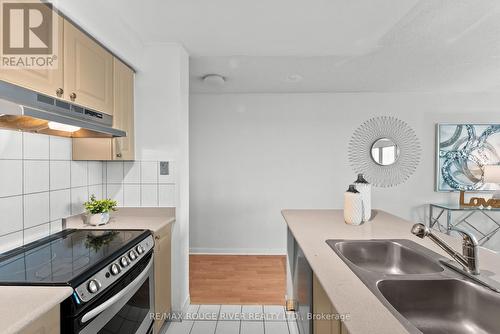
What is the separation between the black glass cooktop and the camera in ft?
3.73


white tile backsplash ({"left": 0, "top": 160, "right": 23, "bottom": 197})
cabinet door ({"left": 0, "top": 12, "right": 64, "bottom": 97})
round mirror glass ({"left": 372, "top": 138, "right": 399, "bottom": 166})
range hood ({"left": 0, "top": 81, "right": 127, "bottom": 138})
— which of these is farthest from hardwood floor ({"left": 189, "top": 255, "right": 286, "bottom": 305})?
cabinet door ({"left": 0, "top": 12, "right": 64, "bottom": 97})

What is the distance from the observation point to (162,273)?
206 centimetres

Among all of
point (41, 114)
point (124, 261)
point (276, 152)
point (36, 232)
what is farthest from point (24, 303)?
point (276, 152)

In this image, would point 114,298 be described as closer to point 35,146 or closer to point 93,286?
point 93,286

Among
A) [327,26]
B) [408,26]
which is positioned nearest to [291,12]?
[327,26]

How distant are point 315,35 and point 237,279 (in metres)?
2.59

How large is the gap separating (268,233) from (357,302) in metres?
3.21

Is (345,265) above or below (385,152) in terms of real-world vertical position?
below

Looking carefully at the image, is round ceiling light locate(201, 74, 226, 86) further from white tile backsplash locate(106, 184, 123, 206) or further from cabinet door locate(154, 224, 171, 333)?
cabinet door locate(154, 224, 171, 333)

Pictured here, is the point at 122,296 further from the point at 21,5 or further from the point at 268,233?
the point at 268,233

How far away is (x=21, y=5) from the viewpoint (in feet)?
4.00

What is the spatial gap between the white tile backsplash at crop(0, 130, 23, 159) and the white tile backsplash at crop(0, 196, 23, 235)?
233mm

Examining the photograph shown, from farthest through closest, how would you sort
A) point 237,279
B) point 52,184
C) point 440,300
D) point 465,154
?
point 465,154 < point 237,279 < point 52,184 < point 440,300

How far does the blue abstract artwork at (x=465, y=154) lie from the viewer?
393 centimetres
